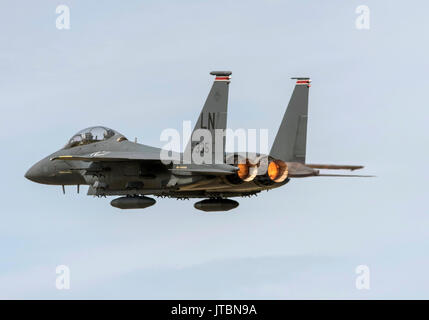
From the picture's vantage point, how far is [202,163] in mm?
40406

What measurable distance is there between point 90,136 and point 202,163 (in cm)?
498

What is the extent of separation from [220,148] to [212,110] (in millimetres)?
1360

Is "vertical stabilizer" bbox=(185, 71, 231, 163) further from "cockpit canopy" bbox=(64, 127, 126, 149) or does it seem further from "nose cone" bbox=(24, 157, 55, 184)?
"nose cone" bbox=(24, 157, 55, 184)

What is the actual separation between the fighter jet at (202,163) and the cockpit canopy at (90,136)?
34mm

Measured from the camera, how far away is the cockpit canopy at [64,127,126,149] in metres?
43.2

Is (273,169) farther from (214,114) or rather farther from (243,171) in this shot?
(214,114)

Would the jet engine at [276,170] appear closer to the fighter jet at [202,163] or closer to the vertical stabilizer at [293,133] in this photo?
the fighter jet at [202,163]

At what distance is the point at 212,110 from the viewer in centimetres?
4084

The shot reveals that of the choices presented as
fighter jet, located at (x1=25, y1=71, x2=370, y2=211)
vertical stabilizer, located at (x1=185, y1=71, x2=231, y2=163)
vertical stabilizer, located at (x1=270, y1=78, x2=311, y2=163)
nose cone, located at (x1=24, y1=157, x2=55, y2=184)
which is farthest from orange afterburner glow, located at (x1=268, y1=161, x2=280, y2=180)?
nose cone, located at (x1=24, y1=157, x2=55, y2=184)

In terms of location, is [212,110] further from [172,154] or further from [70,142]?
[70,142]

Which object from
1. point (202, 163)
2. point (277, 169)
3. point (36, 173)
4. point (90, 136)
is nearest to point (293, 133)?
point (277, 169)

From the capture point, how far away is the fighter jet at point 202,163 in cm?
4016

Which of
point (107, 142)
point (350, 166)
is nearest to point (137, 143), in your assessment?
point (107, 142)

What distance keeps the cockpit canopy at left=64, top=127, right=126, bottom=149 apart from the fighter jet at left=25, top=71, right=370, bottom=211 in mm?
34
